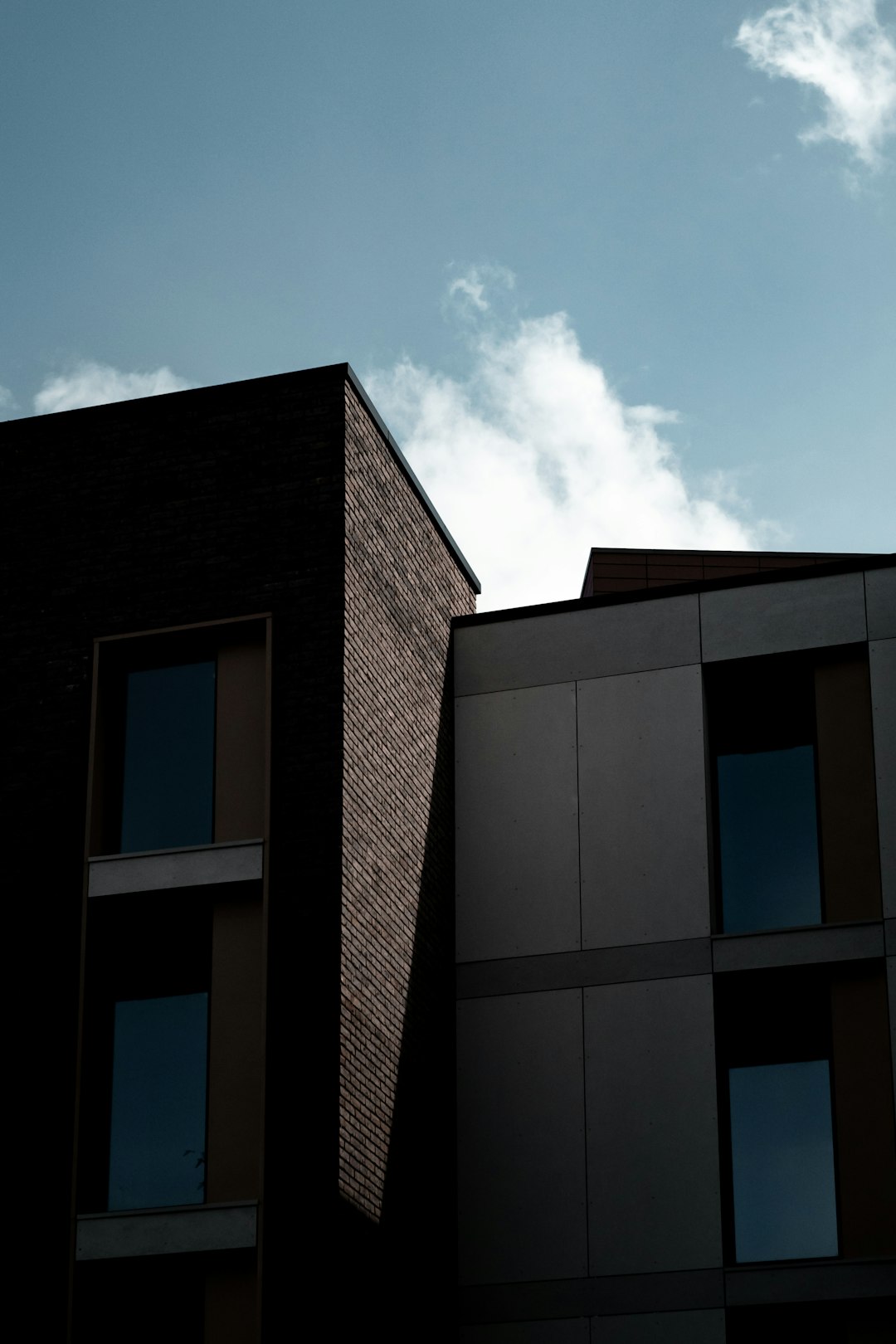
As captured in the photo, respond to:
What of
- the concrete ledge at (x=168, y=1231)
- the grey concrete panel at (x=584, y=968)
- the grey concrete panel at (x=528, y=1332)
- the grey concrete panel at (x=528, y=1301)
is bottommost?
the grey concrete panel at (x=528, y=1332)

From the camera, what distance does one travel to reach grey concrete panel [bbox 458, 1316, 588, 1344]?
56.6ft

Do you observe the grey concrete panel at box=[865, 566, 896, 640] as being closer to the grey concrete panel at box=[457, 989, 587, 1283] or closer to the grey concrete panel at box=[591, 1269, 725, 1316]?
the grey concrete panel at box=[457, 989, 587, 1283]

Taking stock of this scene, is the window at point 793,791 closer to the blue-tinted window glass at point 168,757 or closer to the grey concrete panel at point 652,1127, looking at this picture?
the grey concrete panel at point 652,1127

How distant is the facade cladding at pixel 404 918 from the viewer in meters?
16.0

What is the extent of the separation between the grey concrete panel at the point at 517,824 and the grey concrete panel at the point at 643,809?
20cm

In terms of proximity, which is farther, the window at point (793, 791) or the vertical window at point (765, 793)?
the vertical window at point (765, 793)

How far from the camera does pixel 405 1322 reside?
1645 cm

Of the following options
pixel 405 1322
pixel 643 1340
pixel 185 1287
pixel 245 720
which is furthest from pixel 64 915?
pixel 643 1340

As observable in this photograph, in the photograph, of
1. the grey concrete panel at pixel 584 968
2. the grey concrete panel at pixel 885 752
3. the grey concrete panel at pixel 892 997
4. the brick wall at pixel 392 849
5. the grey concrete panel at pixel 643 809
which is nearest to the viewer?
the brick wall at pixel 392 849

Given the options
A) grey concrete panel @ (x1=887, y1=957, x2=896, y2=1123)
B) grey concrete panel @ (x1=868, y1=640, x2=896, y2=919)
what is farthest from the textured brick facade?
grey concrete panel @ (x1=868, y1=640, x2=896, y2=919)

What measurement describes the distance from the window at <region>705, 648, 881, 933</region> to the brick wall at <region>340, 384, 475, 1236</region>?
3.05 metres

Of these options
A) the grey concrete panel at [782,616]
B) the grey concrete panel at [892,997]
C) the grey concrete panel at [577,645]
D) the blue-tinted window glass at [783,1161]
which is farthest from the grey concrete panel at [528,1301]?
the grey concrete panel at [782,616]

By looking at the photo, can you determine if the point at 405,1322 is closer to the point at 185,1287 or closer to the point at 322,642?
the point at 185,1287

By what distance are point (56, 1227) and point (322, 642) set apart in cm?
577
